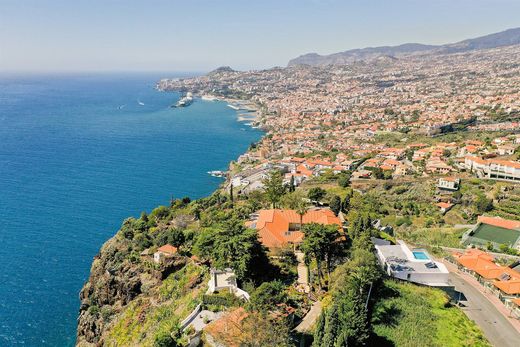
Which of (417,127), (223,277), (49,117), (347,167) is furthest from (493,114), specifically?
(49,117)

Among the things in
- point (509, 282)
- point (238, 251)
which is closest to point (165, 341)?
point (238, 251)

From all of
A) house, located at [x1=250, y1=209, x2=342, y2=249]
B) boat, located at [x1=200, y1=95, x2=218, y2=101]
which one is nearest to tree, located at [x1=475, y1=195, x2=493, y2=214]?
house, located at [x1=250, y1=209, x2=342, y2=249]

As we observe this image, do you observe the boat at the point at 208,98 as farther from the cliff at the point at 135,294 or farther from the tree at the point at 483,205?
the tree at the point at 483,205

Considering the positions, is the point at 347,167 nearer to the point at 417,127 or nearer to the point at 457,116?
the point at 417,127

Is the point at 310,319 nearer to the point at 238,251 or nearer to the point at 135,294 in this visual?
the point at 238,251

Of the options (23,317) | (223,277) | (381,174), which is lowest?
(23,317)

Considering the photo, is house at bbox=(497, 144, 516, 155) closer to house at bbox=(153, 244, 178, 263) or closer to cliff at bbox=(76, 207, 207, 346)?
cliff at bbox=(76, 207, 207, 346)
